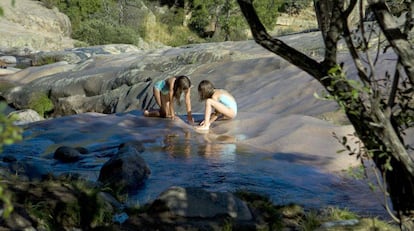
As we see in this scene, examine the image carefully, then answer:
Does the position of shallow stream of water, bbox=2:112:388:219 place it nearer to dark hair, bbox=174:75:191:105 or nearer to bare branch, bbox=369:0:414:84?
dark hair, bbox=174:75:191:105

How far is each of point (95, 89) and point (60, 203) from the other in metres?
12.8

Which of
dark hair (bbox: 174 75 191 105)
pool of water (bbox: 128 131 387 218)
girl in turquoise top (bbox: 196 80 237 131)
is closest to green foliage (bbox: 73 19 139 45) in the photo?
dark hair (bbox: 174 75 191 105)

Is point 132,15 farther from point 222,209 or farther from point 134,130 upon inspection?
point 222,209

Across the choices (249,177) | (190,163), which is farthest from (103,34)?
(249,177)

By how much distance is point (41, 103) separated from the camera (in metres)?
17.1

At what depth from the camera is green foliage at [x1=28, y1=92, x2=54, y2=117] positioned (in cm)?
1689

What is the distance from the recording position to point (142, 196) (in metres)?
5.96

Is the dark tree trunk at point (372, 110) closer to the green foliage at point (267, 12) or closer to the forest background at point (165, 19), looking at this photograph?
the forest background at point (165, 19)

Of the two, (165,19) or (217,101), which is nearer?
(217,101)

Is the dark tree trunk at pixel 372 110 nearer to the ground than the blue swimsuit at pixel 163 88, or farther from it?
farther from it

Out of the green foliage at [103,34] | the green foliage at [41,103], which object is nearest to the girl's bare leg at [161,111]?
the green foliage at [41,103]

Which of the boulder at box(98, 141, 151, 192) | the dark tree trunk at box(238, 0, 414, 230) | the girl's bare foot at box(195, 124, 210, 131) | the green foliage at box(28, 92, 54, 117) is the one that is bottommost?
the green foliage at box(28, 92, 54, 117)

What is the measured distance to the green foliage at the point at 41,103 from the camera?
665 inches

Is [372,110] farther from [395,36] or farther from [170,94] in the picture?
[170,94]
